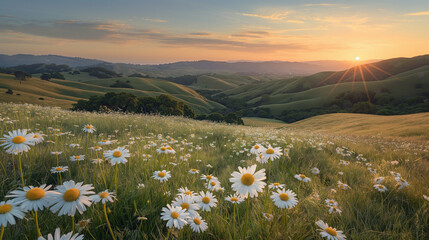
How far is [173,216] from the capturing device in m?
1.69

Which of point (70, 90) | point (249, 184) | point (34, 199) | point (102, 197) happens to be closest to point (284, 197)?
point (249, 184)

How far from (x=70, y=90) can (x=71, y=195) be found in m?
98.4

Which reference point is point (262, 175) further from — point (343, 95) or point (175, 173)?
point (343, 95)

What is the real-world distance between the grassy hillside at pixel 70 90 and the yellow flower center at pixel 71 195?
58743 mm

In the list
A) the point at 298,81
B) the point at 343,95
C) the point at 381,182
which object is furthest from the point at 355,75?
the point at 381,182

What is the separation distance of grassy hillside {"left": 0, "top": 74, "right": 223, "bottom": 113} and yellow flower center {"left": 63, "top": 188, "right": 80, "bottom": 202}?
58.7m

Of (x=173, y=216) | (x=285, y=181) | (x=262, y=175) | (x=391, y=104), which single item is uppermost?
(x=262, y=175)

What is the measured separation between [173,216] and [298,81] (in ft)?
619

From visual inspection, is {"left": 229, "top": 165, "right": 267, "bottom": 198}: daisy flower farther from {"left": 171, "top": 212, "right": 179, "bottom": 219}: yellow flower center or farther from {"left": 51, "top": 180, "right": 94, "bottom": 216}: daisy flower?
{"left": 51, "top": 180, "right": 94, "bottom": 216}: daisy flower

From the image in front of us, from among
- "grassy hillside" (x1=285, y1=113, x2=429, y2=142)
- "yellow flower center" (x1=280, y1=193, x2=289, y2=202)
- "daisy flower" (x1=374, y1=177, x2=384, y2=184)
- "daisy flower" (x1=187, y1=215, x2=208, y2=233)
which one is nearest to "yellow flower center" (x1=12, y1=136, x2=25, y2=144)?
"daisy flower" (x1=187, y1=215, x2=208, y2=233)

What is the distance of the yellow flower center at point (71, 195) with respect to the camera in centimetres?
145

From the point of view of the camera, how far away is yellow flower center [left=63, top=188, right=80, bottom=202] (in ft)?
4.77

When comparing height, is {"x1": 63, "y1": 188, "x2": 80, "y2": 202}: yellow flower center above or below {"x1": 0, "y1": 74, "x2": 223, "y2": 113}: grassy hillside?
above

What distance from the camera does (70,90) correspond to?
8106cm
